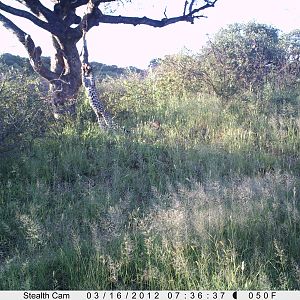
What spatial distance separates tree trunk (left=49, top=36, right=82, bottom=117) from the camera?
859cm

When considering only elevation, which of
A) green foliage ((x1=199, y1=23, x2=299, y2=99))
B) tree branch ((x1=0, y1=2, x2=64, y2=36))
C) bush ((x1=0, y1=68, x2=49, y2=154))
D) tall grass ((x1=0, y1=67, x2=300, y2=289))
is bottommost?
tall grass ((x1=0, y1=67, x2=300, y2=289))

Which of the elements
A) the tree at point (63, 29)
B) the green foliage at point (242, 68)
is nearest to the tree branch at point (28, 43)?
the tree at point (63, 29)


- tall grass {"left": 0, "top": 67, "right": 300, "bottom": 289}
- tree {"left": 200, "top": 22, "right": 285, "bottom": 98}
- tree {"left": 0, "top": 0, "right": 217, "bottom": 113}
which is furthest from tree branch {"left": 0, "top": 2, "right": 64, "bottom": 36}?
tree {"left": 200, "top": 22, "right": 285, "bottom": 98}

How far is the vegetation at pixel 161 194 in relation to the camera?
Answer: 11.0 feet

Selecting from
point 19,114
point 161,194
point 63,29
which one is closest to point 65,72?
point 63,29

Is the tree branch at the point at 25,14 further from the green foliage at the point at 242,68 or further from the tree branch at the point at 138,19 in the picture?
the green foliage at the point at 242,68

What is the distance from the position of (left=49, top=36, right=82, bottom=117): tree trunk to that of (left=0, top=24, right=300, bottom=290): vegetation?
0.41 m

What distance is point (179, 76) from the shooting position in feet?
31.1

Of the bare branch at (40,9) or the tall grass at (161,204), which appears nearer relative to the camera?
the tall grass at (161,204)

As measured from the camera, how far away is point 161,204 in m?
4.44

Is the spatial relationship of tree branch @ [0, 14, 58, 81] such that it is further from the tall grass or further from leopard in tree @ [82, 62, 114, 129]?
the tall grass

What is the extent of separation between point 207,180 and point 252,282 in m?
1.92

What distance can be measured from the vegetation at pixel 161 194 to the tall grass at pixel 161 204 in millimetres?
16

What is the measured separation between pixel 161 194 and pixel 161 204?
14.0 inches
